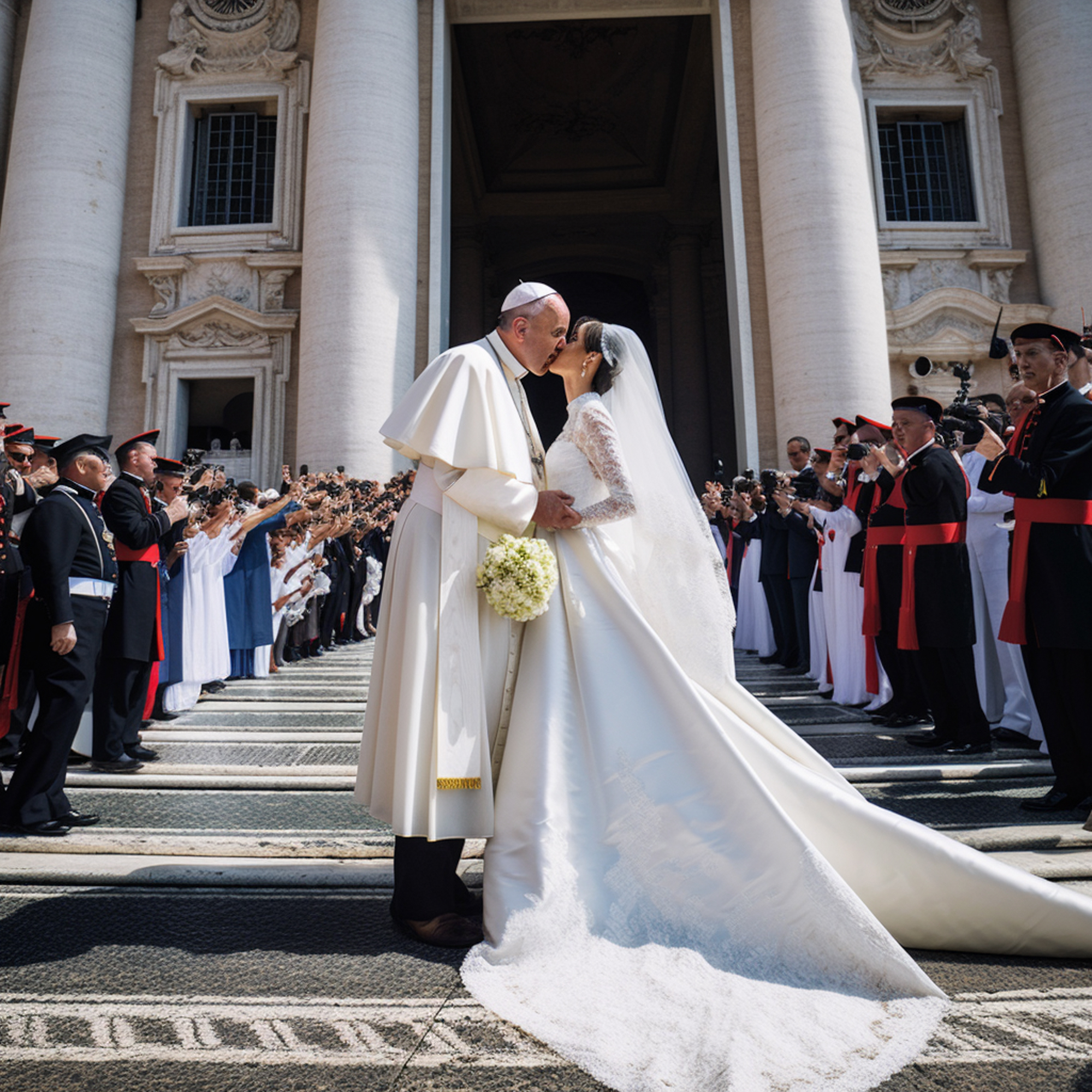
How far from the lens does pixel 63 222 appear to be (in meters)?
15.1

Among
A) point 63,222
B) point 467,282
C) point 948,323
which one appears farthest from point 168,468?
point 467,282

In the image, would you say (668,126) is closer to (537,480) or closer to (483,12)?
(483,12)

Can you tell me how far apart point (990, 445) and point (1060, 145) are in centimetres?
1426

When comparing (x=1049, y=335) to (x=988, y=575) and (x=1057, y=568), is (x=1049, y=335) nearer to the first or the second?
(x=1057, y=568)

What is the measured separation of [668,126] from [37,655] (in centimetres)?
Result: 2313

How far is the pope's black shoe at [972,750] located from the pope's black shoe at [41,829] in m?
4.85

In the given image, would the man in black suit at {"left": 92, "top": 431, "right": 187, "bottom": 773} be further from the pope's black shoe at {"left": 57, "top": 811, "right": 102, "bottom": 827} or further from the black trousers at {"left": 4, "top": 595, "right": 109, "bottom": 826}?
the pope's black shoe at {"left": 57, "top": 811, "right": 102, "bottom": 827}

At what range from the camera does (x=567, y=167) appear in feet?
81.9

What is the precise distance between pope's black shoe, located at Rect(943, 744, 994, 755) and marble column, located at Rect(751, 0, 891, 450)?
9.14m

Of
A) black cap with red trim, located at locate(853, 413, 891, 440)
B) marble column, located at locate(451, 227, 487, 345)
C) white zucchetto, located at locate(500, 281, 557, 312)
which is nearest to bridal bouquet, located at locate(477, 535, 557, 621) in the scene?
white zucchetto, located at locate(500, 281, 557, 312)

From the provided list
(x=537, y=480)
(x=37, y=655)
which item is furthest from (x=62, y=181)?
(x=537, y=480)

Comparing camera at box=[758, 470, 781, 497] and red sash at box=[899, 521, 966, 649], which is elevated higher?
camera at box=[758, 470, 781, 497]

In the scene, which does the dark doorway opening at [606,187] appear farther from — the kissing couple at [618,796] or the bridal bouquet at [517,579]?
the bridal bouquet at [517,579]

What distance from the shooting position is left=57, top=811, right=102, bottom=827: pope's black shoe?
4.11 metres
